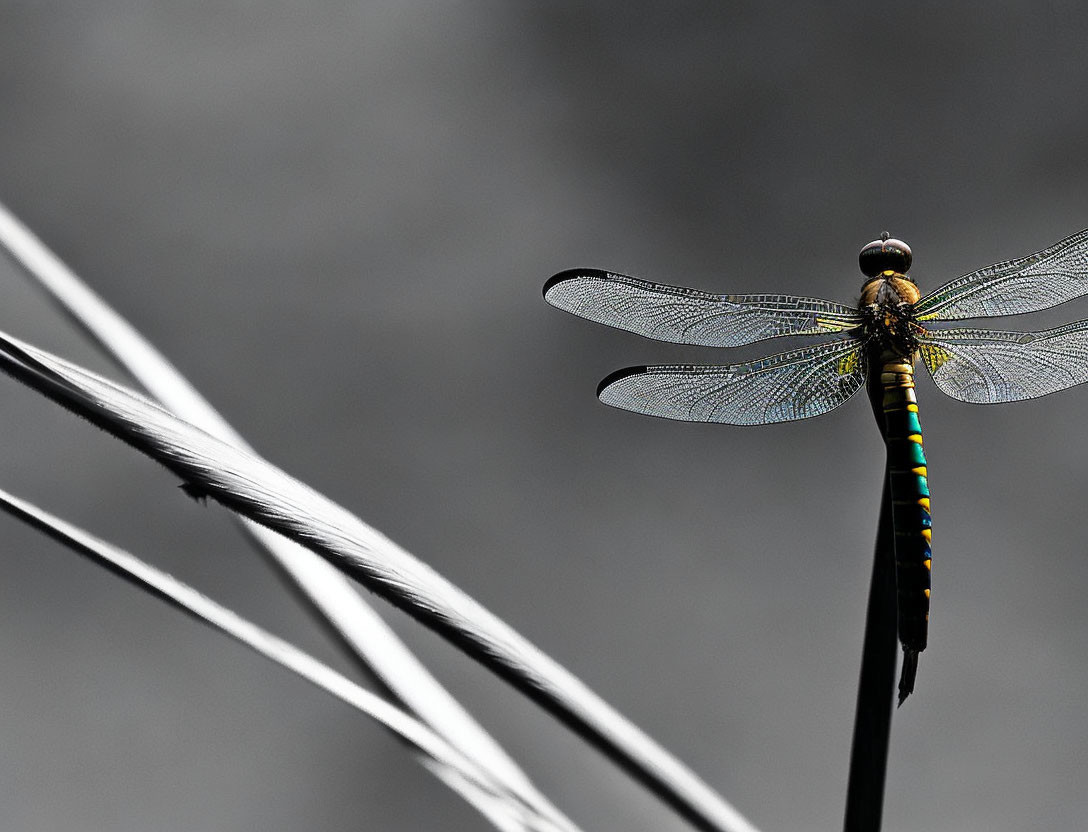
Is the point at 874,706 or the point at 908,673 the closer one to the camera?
the point at 874,706

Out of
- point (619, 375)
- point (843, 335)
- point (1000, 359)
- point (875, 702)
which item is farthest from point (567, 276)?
point (875, 702)

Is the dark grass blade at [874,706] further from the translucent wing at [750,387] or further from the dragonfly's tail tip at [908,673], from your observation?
the translucent wing at [750,387]

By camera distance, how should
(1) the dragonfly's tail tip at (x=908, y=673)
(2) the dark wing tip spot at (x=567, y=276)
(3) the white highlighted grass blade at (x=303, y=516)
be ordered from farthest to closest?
1. (2) the dark wing tip spot at (x=567, y=276)
2. (1) the dragonfly's tail tip at (x=908, y=673)
3. (3) the white highlighted grass blade at (x=303, y=516)

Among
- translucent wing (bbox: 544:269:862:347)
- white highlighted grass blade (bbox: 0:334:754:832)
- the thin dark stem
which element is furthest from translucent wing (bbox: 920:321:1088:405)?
white highlighted grass blade (bbox: 0:334:754:832)

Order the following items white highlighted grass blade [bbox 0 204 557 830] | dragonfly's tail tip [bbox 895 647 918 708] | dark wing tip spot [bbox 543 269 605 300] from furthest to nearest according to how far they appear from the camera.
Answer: dark wing tip spot [bbox 543 269 605 300] < dragonfly's tail tip [bbox 895 647 918 708] < white highlighted grass blade [bbox 0 204 557 830]

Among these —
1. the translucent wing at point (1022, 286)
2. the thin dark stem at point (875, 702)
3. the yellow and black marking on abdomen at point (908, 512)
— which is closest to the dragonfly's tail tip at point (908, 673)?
the yellow and black marking on abdomen at point (908, 512)

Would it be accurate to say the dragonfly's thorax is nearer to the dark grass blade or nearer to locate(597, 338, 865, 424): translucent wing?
locate(597, 338, 865, 424): translucent wing

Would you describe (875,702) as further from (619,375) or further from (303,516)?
(619,375)
